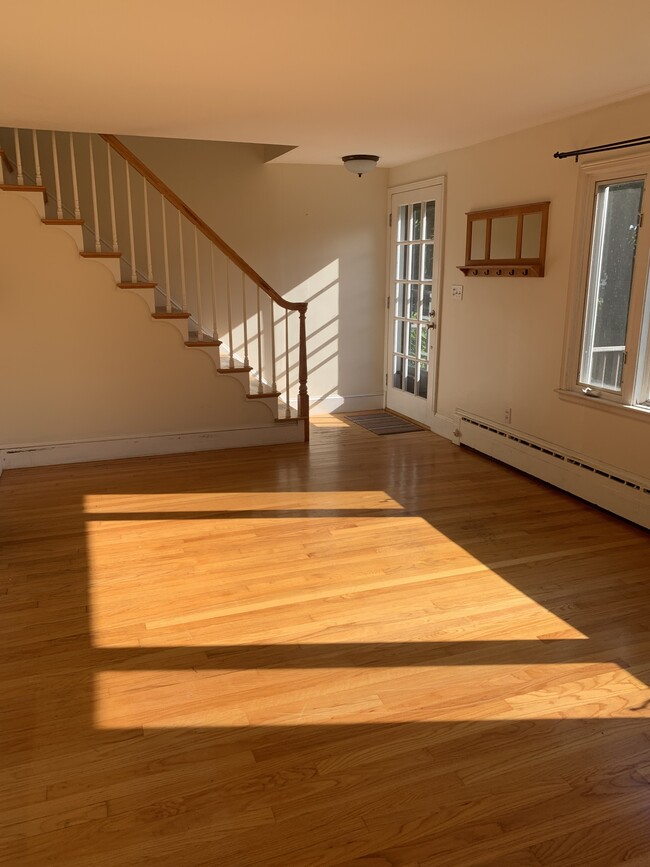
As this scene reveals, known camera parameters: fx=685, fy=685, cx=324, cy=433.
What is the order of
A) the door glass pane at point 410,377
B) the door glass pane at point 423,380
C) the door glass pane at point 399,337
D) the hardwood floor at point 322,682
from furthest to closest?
the door glass pane at point 399,337 → the door glass pane at point 410,377 → the door glass pane at point 423,380 → the hardwood floor at point 322,682

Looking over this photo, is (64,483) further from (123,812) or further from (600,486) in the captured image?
(600,486)

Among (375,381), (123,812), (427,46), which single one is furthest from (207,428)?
(123,812)

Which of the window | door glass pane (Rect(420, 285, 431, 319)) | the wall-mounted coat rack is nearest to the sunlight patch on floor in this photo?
the window

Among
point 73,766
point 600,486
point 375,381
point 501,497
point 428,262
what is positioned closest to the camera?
point 73,766

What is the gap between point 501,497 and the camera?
15.2 feet

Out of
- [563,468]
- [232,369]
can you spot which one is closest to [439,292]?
[232,369]

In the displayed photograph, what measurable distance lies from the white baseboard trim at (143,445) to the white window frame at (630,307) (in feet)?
Answer: 8.08

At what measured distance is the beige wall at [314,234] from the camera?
6.20 metres

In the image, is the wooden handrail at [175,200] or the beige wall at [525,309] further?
the wooden handrail at [175,200]

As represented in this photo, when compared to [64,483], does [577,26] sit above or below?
above

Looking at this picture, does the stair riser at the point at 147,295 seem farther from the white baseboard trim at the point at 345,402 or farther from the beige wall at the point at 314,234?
the white baseboard trim at the point at 345,402

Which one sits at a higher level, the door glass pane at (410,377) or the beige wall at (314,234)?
the beige wall at (314,234)

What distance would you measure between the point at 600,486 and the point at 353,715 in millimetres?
2607

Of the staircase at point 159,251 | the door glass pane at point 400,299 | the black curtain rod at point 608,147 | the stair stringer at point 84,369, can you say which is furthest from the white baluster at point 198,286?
the black curtain rod at point 608,147
